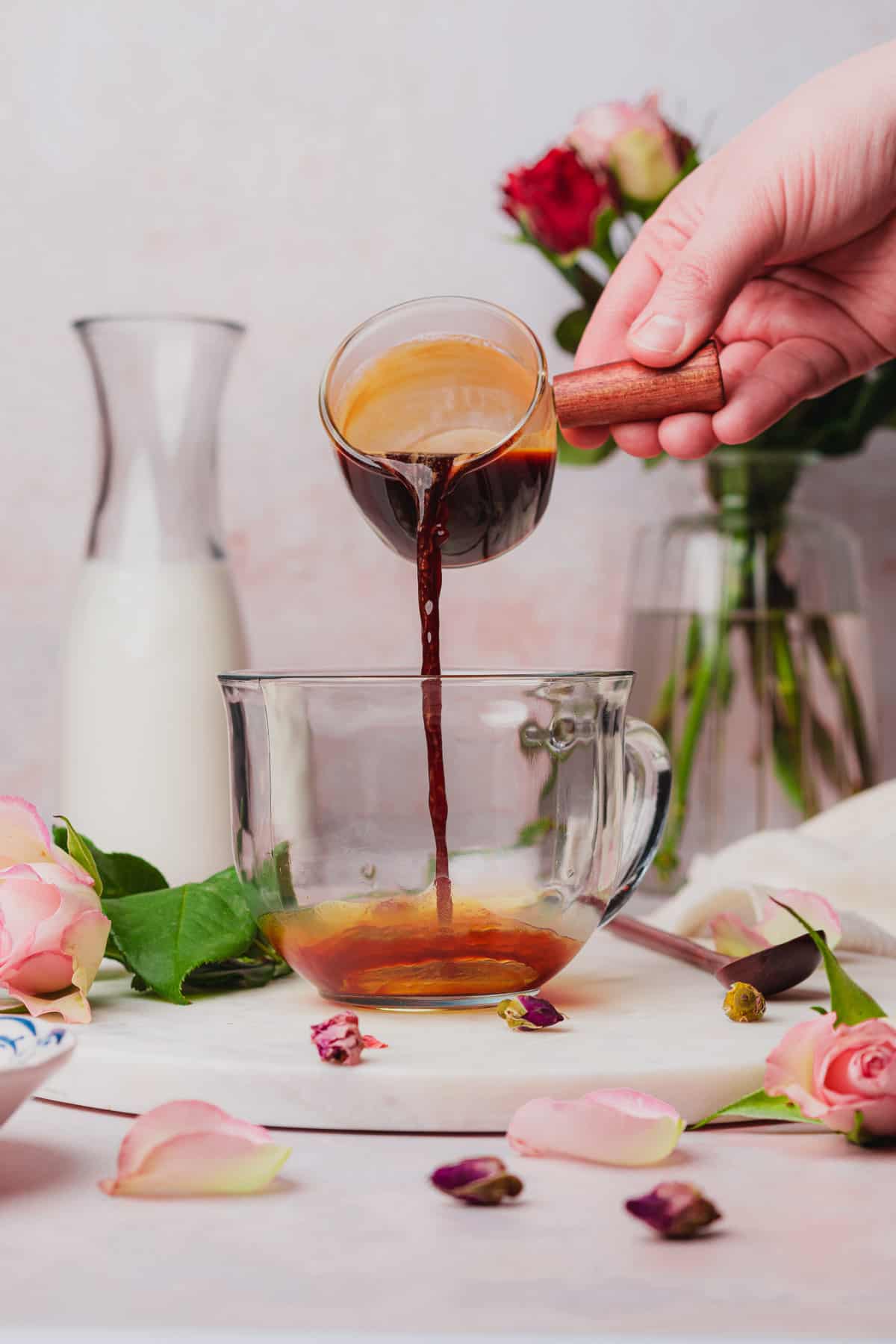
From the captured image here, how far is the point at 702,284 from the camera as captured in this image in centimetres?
89

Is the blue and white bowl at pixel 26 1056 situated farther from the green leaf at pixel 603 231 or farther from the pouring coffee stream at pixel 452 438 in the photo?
the green leaf at pixel 603 231

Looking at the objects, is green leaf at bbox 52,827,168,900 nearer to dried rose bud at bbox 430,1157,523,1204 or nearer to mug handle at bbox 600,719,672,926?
mug handle at bbox 600,719,672,926

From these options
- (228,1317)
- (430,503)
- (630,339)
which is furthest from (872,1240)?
(630,339)

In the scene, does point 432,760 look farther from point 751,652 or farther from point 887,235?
point 751,652

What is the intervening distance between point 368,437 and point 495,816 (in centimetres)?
24

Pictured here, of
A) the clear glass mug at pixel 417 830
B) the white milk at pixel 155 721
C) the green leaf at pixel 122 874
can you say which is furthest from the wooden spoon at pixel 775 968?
the white milk at pixel 155 721

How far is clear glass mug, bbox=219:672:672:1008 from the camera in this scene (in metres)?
0.74

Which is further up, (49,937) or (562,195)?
(562,195)

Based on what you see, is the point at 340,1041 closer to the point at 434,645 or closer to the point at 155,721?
the point at 434,645

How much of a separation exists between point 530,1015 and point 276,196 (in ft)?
3.78

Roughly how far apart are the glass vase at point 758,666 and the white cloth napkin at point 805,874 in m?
0.24

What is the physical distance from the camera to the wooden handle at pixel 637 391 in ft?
2.86

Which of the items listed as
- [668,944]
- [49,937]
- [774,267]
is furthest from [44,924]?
[774,267]

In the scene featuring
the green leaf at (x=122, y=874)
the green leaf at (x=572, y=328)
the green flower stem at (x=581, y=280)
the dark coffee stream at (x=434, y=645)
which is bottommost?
the green leaf at (x=122, y=874)
